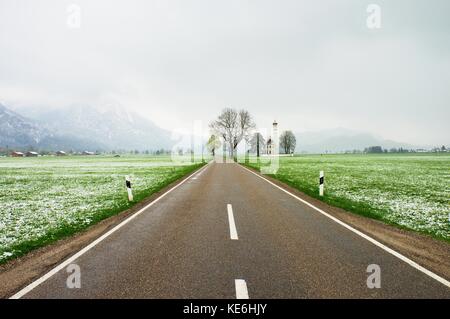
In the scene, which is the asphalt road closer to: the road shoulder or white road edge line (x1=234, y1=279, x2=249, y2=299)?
Result: white road edge line (x1=234, y1=279, x2=249, y2=299)

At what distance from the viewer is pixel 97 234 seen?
25.8 feet

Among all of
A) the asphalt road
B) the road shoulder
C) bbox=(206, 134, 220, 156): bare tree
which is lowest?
the road shoulder

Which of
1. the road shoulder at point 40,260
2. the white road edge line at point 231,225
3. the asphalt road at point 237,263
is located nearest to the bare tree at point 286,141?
the white road edge line at point 231,225

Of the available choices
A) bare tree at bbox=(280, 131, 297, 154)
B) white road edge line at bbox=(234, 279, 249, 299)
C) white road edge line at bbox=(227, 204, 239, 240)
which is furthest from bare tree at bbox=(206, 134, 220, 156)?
white road edge line at bbox=(234, 279, 249, 299)

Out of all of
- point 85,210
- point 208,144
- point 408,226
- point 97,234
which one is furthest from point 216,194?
point 208,144

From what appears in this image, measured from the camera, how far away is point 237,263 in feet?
18.2

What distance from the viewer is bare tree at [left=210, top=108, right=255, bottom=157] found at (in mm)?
76562

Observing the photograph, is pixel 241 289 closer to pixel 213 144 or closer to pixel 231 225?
pixel 231 225

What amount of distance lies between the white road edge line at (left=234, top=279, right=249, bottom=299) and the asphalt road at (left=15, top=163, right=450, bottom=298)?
0.02 meters

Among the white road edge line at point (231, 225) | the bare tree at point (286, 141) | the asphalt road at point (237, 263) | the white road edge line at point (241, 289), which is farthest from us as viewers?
the bare tree at point (286, 141)

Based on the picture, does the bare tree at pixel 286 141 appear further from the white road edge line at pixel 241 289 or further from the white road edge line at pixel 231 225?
the white road edge line at pixel 241 289

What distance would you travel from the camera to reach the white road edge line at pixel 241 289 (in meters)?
4.28

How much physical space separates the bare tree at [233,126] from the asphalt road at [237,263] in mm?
67856

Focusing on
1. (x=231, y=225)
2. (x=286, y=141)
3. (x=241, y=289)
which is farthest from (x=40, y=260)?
(x=286, y=141)
